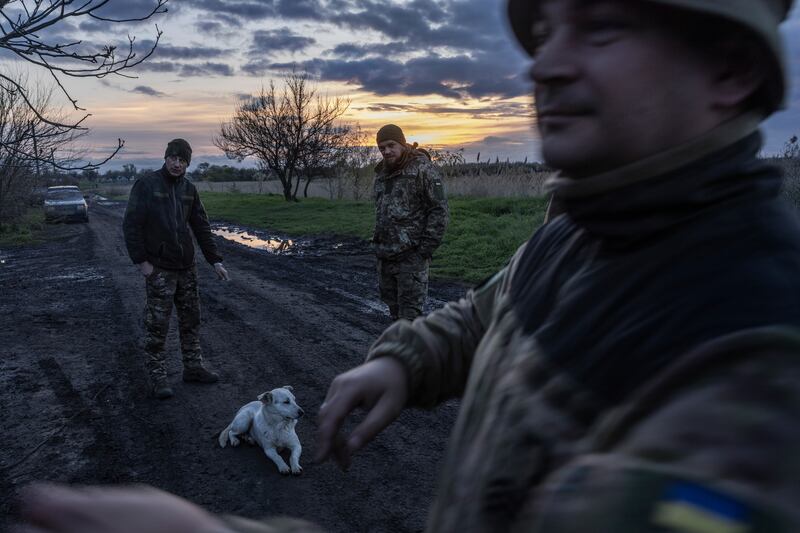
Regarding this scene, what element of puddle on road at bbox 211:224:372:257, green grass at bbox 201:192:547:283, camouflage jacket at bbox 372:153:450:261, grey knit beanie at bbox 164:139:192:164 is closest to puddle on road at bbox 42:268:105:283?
puddle on road at bbox 211:224:372:257

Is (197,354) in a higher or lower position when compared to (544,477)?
lower

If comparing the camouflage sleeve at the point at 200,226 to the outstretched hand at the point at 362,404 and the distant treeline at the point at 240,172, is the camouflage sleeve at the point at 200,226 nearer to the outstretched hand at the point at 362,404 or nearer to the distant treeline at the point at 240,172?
the outstretched hand at the point at 362,404

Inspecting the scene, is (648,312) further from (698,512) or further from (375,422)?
(375,422)

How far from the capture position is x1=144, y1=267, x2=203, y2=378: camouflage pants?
19.7 feet

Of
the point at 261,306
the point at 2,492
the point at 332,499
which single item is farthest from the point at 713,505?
the point at 261,306

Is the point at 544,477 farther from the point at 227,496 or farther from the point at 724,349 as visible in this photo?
the point at 227,496

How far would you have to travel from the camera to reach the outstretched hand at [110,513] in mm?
656

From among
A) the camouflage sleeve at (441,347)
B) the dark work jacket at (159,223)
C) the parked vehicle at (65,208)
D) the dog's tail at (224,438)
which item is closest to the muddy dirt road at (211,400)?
the dog's tail at (224,438)

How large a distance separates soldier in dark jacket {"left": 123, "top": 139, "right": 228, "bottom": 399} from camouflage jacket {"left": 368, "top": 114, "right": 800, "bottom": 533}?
5.49 m

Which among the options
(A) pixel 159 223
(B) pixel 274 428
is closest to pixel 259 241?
(A) pixel 159 223

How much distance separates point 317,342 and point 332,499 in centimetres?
345

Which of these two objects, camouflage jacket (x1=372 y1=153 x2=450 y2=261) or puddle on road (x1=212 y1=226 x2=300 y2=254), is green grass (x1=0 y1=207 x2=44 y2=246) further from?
camouflage jacket (x1=372 y1=153 x2=450 y2=261)

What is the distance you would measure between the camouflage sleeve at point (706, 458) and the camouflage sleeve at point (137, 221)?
5.96 meters

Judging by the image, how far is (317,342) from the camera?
7.33 metres
